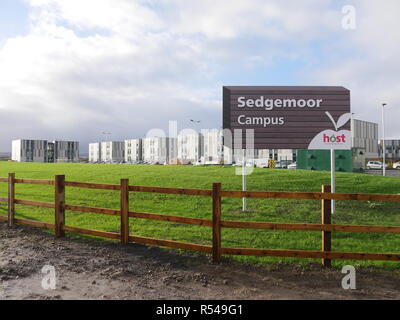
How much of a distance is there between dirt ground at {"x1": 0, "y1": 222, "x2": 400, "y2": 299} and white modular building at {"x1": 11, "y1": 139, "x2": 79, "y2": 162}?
134 meters

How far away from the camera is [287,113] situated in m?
5.92

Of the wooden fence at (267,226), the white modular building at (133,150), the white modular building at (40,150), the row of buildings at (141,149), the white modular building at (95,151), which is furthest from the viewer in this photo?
the white modular building at (95,151)

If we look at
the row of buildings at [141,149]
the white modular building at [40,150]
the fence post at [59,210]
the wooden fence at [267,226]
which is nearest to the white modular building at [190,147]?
the row of buildings at [141,149]

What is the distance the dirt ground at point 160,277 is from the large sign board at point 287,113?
7.90ft

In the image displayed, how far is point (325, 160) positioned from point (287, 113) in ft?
65.1

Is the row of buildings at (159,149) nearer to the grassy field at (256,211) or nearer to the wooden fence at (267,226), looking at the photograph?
the grassy field at (256,211)

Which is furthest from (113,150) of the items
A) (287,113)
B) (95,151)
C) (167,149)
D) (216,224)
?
(287,113)

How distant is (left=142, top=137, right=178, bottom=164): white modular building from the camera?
122m

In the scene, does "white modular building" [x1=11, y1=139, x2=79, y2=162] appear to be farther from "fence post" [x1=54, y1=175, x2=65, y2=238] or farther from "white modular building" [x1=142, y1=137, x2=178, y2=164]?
"fence post" [x1=54, y1=175, x2=65, y2=238]

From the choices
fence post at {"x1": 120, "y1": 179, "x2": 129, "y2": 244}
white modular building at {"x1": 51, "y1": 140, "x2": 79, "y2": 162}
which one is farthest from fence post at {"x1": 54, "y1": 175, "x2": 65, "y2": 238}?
white modular building at {"x1": 51, "y1": 140, "x2": 79, "y2": 162}

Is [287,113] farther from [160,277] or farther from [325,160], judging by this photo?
[325,160]

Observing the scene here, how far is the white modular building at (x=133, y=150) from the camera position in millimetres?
152425
